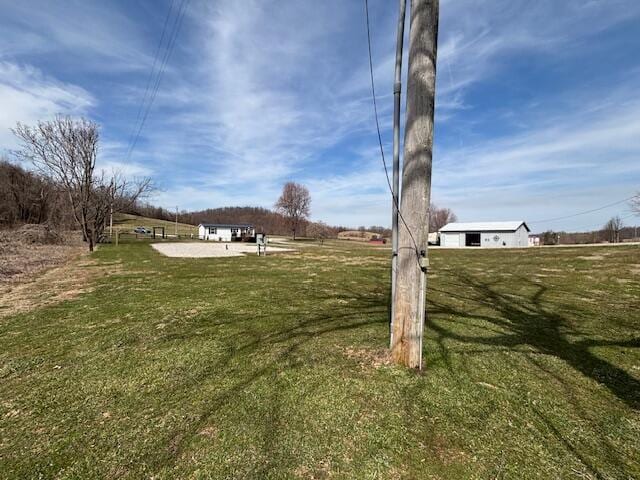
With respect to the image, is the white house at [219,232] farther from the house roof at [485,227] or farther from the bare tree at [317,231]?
the house roof at [485,227]

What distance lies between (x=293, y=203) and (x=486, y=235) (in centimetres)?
2768

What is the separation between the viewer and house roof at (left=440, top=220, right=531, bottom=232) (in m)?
37.2

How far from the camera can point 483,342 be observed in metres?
3.95

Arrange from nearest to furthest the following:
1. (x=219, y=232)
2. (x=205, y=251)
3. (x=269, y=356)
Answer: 1. (x=269, y=356)
2. (x=205, y=251)
3. (x=219, y=232)

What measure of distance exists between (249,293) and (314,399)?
476 centimetres

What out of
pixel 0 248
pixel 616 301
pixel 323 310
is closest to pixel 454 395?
pixel 323 310

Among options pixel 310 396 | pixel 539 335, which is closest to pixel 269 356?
pixel 310 396

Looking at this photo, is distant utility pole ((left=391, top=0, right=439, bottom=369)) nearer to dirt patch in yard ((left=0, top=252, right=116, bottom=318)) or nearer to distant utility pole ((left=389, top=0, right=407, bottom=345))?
distant utility pole ((left=389, top=0, right=407, bottom=345))

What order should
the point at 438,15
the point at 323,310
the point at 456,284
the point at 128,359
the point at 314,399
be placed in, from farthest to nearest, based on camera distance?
the point at 456,284 → the point at 323,310 → the point at 128,359 → the point at 438,15 → the point at 314,399

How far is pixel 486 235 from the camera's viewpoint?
38.1 m

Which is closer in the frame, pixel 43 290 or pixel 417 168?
pixel 417 168

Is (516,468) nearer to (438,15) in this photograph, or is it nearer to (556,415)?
(556,415)

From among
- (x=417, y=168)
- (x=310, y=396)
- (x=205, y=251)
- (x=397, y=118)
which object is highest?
(x=397, y=118)

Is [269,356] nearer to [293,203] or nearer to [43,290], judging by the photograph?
[43,290]
